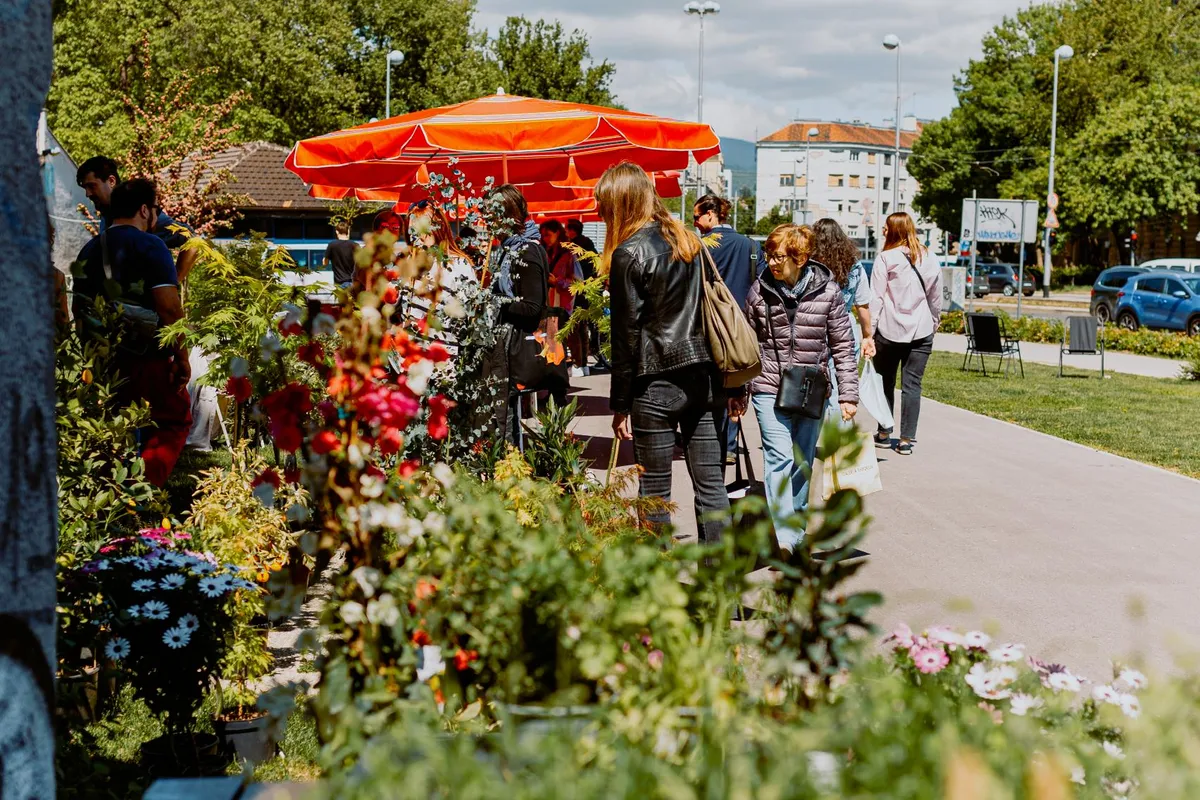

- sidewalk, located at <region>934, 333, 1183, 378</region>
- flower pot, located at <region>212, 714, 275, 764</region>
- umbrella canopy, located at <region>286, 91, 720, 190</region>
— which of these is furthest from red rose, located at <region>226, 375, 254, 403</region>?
sidewalk, located at <region>934, 333, 1183, 378</region>

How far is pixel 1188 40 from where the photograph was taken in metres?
61.8

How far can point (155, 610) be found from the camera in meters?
3.64

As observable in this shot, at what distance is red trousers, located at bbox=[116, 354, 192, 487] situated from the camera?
6082 millimetres

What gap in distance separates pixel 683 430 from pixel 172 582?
2557 millimetres

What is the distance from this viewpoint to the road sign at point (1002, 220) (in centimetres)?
2591

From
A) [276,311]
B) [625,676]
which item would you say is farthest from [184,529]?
[625,676]

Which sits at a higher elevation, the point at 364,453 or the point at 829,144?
the point at 829,144

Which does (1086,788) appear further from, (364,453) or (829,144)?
(829,144)

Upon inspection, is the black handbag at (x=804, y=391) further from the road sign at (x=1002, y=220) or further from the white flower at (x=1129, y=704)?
the road sign at (x=1002, y=220)

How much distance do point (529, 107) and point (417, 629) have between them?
297 inches

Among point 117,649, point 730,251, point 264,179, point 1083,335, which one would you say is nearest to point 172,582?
point 117,649

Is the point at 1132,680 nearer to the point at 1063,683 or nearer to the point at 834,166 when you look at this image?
the point at 1063,683

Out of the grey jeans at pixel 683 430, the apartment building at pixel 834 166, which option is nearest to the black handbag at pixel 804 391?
the grey jeans at pixel 683 430

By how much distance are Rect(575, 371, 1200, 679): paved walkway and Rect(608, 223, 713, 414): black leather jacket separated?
1472 mm
